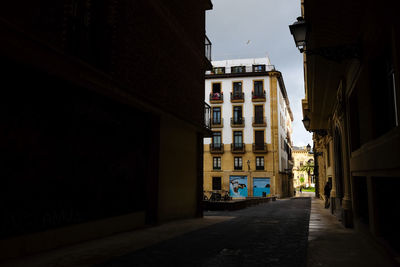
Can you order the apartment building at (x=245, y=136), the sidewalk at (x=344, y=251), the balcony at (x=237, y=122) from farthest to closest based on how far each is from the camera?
the balcony at (x=237, y=122) → the apartment building at (x=245, y=136) → the sidewalk at (x=344, y=251)

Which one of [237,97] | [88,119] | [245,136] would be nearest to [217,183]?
[245,136]

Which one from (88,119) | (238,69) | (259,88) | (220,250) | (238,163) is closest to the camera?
(220,250)

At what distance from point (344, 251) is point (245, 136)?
3611 cm

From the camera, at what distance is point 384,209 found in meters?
6.96

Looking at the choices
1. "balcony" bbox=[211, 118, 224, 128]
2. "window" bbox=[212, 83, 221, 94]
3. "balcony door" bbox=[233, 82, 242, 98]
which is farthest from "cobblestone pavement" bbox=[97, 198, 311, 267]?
"window" bbox=[212, 83, 221, 94]

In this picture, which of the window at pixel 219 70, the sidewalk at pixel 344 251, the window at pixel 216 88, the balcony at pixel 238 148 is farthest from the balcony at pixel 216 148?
the sidewalk at pixel 344 251

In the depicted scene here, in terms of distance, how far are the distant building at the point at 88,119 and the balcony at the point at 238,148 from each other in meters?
28.5

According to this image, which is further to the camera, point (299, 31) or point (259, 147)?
point (259, 147)

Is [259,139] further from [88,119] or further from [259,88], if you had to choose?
[88,119]

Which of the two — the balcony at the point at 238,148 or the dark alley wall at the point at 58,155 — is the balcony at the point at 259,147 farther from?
the dark alley wall at the point at 58,155

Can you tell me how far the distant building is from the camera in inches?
249

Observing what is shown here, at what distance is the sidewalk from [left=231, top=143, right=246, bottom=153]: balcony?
3253 centimetres

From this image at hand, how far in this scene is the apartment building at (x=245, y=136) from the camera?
4150 centimetres

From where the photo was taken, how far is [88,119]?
27.7 feet
